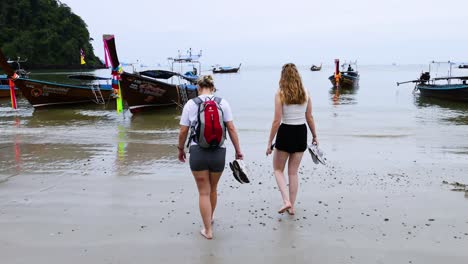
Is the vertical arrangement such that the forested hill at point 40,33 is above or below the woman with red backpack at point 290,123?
above

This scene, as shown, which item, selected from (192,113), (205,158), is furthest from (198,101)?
(205,158)

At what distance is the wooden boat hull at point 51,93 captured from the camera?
19969mm

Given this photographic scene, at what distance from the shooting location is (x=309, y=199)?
5426mm

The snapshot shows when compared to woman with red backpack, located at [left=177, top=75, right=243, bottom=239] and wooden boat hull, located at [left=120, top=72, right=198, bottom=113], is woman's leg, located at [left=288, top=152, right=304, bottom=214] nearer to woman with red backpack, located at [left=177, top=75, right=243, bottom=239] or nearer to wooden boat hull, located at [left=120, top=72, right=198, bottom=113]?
woman with red backpack, located at [left=177, top=75, right=243, bottom=239]

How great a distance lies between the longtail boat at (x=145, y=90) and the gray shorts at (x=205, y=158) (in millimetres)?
13454

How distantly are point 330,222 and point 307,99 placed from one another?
129 centimetres

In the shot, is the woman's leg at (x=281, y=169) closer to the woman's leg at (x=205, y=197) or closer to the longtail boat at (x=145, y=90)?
the woman's leg at (x=205, y=197)

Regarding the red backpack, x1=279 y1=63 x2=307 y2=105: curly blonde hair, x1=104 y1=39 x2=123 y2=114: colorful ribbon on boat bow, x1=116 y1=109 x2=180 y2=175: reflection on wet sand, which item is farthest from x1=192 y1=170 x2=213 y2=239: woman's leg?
x1=104 y1=39 x2=123 y2=114: colorful ribbon on boat bow

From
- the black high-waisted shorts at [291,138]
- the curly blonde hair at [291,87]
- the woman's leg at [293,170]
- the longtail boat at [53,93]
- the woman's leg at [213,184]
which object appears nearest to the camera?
the woman's leg at [213,184]

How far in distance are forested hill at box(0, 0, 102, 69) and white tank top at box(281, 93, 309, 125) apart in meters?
104

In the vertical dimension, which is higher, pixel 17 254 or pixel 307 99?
pixel 307 99

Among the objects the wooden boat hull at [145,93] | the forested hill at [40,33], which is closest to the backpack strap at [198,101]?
the wooden boat hull at [145,93]

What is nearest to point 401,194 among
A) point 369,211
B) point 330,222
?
point 369,211

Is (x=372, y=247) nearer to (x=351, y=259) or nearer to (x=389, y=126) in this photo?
(x=351, y=259)
